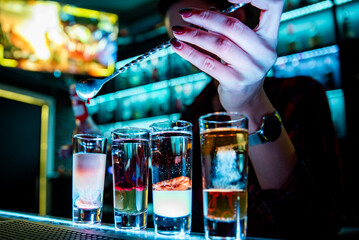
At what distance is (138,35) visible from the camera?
16.6ft

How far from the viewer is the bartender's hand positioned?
74 centimetres

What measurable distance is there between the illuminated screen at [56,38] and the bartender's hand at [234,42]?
4.07 metres

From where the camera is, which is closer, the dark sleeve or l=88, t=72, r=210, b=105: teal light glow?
the dark sleeve

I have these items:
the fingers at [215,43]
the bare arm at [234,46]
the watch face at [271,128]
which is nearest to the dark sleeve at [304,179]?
the watch face at [271,128]

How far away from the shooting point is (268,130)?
93cm

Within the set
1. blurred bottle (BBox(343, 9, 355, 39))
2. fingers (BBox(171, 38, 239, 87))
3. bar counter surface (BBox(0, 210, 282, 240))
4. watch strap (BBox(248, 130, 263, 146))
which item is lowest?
bar counter surface (BBox(0, 210, 282, 240))

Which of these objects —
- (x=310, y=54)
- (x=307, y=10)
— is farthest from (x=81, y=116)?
(x=307, y=10)

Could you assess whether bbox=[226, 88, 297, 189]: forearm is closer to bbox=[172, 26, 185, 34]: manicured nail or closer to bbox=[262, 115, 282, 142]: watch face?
bbox=[262, 115, 282, 142]: watch face

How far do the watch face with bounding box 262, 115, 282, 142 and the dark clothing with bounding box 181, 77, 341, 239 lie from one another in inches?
9.5

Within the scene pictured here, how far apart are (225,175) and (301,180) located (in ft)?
1.90

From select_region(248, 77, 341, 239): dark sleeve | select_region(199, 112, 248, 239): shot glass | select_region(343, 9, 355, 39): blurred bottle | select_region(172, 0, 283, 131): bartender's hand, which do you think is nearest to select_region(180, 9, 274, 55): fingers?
select_region(172, 0, 283, 131): bartender's hand

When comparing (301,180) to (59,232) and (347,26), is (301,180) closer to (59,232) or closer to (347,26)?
(59,232)

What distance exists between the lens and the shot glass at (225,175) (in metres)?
0.60

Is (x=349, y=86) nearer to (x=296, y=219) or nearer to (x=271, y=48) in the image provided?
(x=296, y=219)
